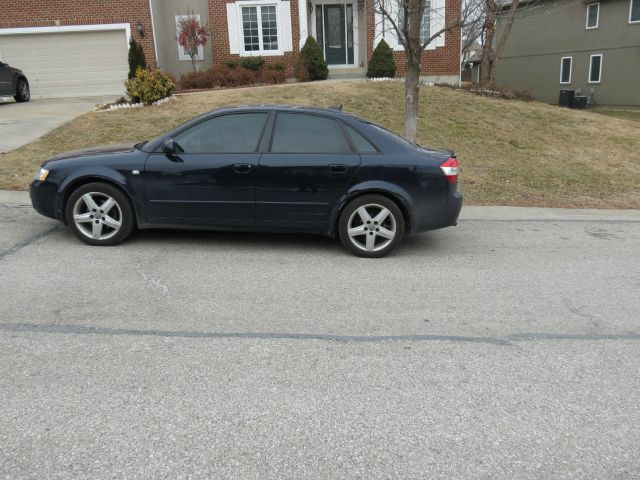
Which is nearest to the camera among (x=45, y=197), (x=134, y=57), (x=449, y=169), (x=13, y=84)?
(x=449, y=169)

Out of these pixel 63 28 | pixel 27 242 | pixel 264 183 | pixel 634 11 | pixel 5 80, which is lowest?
pixel 27 242

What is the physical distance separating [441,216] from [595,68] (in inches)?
1167

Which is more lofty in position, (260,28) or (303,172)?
(260,28)

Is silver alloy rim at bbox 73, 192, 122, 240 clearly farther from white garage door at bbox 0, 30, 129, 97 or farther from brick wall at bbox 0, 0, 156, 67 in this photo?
white garage door at bbox 0, 30, 129, 97

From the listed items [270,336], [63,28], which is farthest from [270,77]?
[270,336]

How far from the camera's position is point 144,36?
20.5 metres

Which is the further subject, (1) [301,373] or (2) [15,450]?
(1) [301,373]

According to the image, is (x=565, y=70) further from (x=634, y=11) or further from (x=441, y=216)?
(x=441, y=216)

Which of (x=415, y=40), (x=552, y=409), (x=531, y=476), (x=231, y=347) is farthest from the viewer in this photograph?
(x=415, y=40)

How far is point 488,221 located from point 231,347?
549cm

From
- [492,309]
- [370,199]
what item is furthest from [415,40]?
[492,309]

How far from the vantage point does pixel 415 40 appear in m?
10.2

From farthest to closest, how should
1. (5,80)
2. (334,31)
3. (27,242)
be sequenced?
1. (334,31)
2. (5,80)
3. (27,242)

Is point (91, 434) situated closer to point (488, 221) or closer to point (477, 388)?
point (477, 388)
